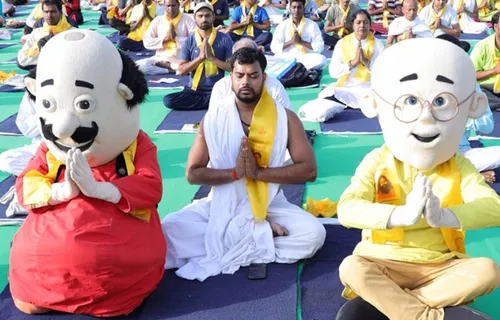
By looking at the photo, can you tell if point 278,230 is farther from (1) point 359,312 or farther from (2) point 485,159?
(2) point 485,159

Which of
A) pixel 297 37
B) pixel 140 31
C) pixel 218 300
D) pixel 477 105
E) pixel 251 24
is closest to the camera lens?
pixel 477 105

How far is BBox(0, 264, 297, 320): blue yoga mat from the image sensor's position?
3.04m

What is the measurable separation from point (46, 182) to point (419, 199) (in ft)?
5.17

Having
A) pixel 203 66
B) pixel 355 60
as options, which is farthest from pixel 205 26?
pixel 355 60

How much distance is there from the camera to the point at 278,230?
140 inches

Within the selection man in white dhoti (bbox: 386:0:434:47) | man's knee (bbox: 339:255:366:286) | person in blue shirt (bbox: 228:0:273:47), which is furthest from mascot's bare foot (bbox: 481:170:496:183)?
person in blue shirt (bbox: 228:0:273:47)

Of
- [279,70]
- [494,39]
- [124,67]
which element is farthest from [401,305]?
[279,70]

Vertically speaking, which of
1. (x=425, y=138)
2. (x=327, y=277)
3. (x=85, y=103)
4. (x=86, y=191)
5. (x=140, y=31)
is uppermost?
(x=425, y=138)

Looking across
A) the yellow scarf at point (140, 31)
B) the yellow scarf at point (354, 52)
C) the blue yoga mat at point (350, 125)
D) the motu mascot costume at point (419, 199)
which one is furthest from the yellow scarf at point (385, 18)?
the motu mascot costume at point (419, 199)

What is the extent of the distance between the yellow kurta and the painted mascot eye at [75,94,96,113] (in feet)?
3.60

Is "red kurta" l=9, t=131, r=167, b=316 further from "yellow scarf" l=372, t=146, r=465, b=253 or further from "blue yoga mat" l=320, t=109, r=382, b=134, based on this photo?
"blue yoga mat" l=320, t=109, r=382, b=134

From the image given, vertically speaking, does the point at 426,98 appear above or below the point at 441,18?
above

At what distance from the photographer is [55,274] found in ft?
9.44

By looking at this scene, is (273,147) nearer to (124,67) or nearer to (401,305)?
(124,67)
